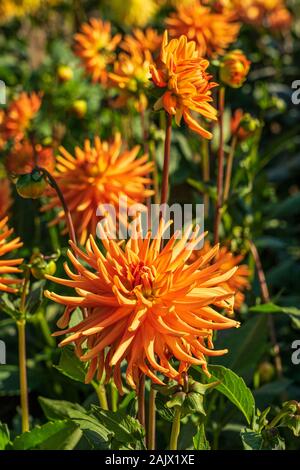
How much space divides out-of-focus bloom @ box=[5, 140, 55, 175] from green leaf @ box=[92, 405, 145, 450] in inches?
32.9

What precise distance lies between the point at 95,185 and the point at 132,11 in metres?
2.68

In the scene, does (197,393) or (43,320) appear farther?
(43,320)

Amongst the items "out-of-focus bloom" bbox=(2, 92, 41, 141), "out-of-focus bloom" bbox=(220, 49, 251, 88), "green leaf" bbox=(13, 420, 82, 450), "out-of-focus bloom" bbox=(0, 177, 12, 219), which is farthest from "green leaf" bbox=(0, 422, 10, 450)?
"out-of-focus bloom" bbox=(2, 92, 41, 141)

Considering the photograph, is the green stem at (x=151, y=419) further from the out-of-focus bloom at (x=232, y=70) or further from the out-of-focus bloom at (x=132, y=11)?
the out-of-focus bloom at (x=132, y=11)

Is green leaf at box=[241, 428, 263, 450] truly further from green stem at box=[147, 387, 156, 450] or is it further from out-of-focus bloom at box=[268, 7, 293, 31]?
out-of-focus bloom at box=[268, 7, 293, 31]

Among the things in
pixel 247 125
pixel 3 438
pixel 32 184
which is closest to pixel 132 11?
pixel 247 125

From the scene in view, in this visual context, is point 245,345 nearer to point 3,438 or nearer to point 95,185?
point 95,185

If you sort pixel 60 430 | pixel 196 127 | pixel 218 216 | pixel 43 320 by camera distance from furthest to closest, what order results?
pixel 43 320 < pixel 218 216 < pixel 60 430 < pixel 196 127

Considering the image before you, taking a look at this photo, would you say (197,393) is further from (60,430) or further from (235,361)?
(235,361)

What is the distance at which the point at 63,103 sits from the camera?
236 cm

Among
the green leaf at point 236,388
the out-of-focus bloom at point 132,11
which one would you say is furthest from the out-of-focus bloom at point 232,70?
the out-of-focus bloom at point 132,11

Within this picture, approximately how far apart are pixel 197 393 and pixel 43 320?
771 millimetres

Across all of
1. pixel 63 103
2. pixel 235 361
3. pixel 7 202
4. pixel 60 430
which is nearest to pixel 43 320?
pixel 7 202

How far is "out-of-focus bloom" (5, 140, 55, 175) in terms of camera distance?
179cm
